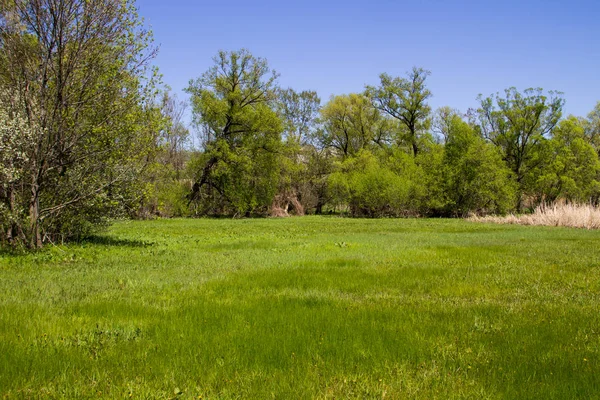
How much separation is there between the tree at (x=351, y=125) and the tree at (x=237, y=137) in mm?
17382

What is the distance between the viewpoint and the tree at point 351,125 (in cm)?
6250

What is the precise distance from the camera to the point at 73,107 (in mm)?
14750

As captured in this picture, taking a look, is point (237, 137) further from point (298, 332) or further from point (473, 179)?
point (298, 332)

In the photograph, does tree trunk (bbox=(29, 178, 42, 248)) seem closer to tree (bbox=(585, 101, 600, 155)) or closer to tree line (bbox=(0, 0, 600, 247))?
tree line (bbox=(0, 0, 600, 247))

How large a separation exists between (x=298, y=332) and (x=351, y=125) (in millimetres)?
60496

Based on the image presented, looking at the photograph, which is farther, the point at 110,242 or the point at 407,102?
the point at 407,102

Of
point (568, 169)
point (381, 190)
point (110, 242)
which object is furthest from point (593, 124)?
point (110, 242)

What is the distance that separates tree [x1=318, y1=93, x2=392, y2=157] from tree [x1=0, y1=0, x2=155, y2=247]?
4803 centimetres

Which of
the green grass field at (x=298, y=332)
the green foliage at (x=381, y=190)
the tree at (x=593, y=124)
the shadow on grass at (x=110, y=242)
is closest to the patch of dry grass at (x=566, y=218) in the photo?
the green foliage at (x=381, y=190)

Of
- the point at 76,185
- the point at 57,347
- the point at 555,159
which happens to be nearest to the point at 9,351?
the point at 57,347

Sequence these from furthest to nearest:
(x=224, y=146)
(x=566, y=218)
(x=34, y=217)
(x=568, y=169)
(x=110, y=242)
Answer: (x=568, y=169), (x=224, y=146), (x=566, y=218), (x=110, y=242), (x=34, y=217)

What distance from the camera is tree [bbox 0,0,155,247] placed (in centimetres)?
1354

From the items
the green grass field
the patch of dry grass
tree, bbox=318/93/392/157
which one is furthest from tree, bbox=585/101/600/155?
the green grass field

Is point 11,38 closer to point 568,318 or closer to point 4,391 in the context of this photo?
point 4,391
